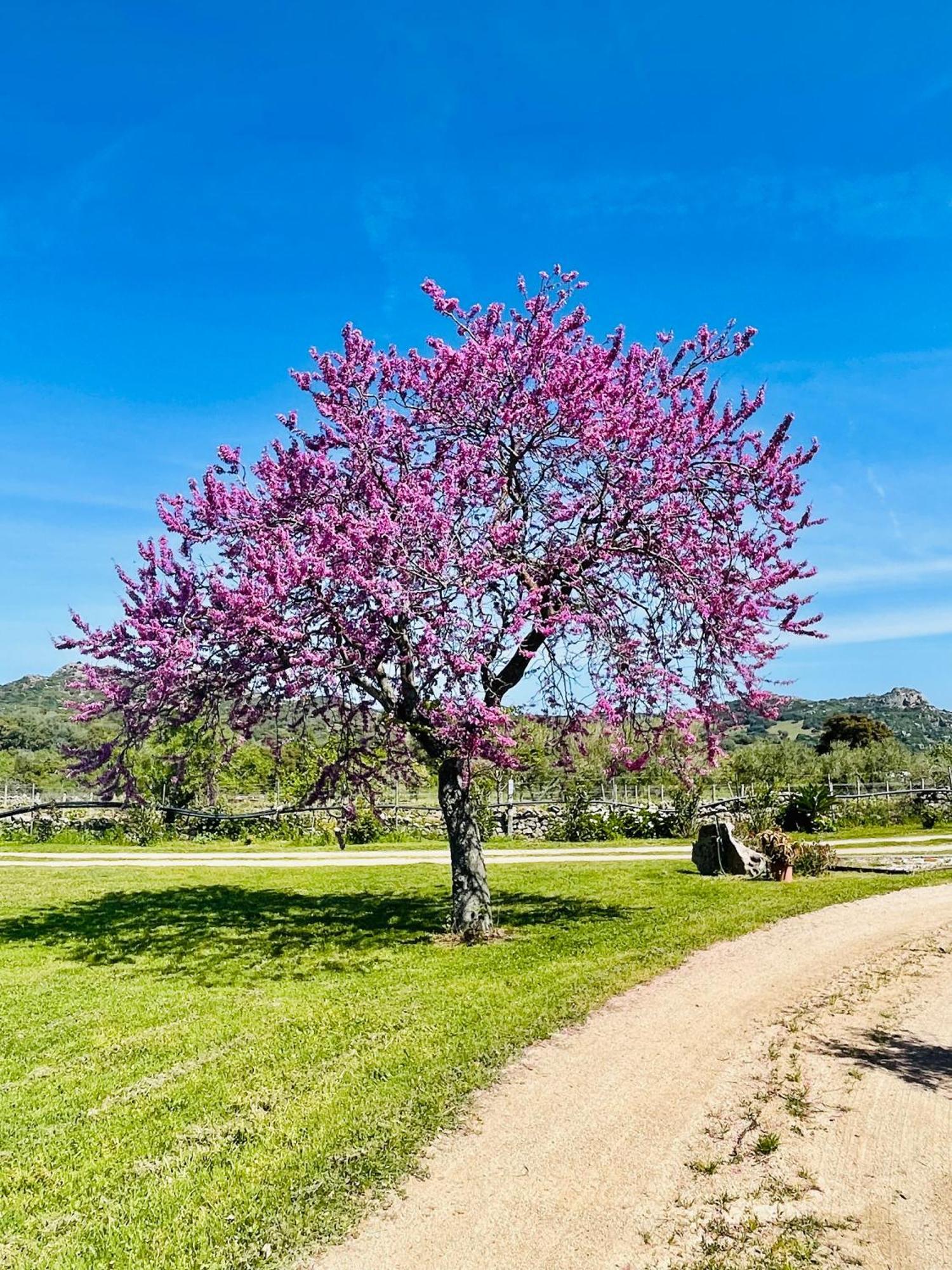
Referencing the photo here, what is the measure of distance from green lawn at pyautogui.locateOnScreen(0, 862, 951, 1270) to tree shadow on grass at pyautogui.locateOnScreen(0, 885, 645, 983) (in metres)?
0.07

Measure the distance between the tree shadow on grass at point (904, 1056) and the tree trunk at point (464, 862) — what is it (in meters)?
5.99

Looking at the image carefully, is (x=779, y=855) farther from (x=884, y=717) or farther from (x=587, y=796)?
(x=884, y=717)

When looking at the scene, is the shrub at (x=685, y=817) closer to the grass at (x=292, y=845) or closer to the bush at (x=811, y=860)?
the grass at (x=292, y=845)

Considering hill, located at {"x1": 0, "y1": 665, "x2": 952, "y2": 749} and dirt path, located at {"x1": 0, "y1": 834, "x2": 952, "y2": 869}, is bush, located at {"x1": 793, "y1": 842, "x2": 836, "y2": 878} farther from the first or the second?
hill, located at {"x1": 0, "y1": 665, "x2": 952, "y2": 749}

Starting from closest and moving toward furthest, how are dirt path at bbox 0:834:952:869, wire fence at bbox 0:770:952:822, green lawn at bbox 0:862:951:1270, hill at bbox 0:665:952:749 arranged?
1. green lawn at bbox 0:862:951:1270
2. dirt path at bbox 0:834:952:869
3. wire fence at bbox 0:770:952:822
4. hill at bbox 0:665:952:749

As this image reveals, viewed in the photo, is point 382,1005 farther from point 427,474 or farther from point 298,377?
point 298,377

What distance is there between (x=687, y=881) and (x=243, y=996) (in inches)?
417

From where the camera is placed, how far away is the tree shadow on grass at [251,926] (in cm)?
1142

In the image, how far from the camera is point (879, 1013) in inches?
320

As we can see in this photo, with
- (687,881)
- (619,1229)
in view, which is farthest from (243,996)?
(687,881)

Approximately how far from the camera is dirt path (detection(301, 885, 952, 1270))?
4281 mm

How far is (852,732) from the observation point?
214ft

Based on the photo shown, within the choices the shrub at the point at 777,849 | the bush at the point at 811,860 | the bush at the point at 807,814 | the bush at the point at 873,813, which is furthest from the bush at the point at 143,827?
the bush at the point at 873,813

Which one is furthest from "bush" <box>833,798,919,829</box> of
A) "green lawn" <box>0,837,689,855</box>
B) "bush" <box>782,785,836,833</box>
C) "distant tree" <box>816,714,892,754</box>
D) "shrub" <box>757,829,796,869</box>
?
"distant tree" <box>816,714,892,754</box>
